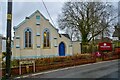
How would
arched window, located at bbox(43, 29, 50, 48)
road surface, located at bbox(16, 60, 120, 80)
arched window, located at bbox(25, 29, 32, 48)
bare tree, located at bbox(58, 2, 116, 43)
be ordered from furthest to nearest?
bare tree, located at bbox(58, 2, 116, 43)
arched window, located at bbox(43, 29, 50, 48)
arched window, located at bbox(25, 29, 32, 48)
road surface, located at bbox(16, 60, 120, 80)

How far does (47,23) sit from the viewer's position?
1393 inches

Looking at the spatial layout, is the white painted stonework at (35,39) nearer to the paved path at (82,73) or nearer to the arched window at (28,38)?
the arched window at (28,38)

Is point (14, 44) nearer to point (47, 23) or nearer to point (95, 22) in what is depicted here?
point (47, 23)

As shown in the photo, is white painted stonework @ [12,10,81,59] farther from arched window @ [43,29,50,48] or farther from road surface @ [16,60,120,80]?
road surface @ [16,60,120,80]

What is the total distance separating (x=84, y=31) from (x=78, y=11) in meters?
4.37

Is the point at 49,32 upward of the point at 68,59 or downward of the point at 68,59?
upward

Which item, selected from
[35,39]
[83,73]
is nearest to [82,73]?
[83,73]

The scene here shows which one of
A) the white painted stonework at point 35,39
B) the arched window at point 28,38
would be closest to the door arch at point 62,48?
the white painted stonework at point 35,39

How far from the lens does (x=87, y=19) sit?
2071 inches

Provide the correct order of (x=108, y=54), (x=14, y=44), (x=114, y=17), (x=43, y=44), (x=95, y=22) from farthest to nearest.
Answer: (x=114, y=17) < (x=95, y=22) < (x=108, y=54) < (x=43, y=44) < (x=14, y=44)

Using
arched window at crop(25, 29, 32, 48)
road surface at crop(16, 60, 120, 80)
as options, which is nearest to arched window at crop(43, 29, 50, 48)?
arched window at crop(25, 29, 32, 48)

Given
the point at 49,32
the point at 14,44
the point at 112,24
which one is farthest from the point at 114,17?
the point at 14,44

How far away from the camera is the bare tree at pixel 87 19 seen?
5244cm

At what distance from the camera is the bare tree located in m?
52.4
